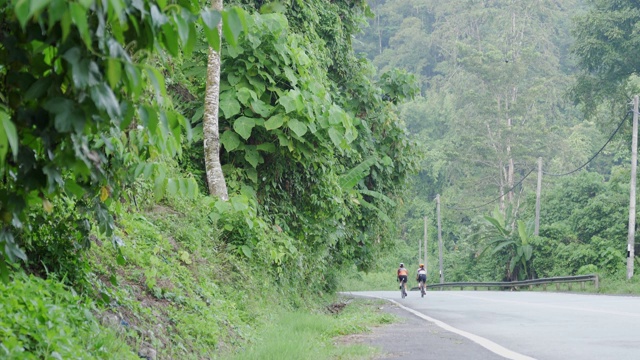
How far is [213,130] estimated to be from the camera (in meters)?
11.7

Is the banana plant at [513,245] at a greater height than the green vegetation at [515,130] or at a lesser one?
lesser

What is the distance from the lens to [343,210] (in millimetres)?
16188

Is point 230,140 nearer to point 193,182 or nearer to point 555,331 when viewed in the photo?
point 555,331

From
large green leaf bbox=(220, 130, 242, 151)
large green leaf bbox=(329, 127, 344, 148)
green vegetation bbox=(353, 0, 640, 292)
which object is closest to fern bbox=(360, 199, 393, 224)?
green vegetation bbox=(353, 0, 640, 292)

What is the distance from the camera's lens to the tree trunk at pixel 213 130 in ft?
37.8

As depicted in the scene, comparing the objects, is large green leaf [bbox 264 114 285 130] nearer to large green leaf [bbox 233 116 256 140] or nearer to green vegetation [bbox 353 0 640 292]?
large green leaf [bbox 233 116 256 140]

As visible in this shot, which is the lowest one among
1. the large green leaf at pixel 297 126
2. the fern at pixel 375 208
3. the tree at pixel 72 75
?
the tree at pixel 72 75

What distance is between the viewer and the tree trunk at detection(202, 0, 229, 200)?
11523 mm

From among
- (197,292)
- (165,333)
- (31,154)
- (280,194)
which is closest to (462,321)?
(280,194)

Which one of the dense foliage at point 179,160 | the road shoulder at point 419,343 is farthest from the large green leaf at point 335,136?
the road shoulder at point 419,343

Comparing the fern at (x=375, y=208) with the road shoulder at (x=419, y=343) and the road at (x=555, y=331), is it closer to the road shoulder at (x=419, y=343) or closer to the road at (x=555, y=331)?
the road at (x=555, y=331)

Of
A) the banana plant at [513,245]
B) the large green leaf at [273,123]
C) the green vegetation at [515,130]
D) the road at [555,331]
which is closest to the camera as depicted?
the road at [555,331]

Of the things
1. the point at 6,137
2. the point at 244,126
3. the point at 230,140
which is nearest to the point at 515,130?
the point at 230,140

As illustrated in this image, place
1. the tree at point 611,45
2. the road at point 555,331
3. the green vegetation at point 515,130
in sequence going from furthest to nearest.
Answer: the tree at point 611,45 → the green vegetation at point 515,130 → the road at point 555,331
